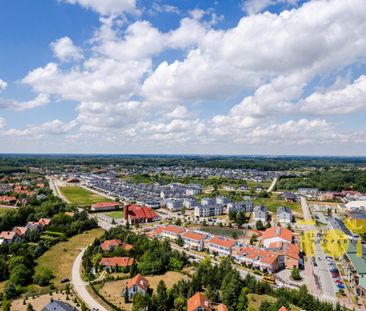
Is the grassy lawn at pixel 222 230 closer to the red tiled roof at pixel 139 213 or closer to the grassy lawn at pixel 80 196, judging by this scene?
the red tiled roof at pixel 139 213

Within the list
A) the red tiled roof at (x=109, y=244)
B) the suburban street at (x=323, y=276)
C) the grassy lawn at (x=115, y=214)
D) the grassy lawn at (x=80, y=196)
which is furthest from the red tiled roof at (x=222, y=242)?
the grassy lawn at (x=80, y=196)

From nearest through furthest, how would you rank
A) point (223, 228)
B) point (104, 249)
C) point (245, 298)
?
point (245, 298) < point (104, 249) < point (223, 228)

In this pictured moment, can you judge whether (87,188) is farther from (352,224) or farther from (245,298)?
(245,298)

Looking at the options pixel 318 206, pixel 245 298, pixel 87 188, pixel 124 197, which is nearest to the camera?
pixel 245 298

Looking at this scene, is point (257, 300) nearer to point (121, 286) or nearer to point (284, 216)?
point (121, 286)

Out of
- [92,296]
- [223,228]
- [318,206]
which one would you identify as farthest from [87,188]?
[92,296]
